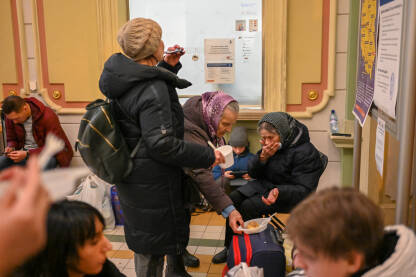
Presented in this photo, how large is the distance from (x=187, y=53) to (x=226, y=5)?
671 mm

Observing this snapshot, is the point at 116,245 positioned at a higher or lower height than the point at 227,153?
lower

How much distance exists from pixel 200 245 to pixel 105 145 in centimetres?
185

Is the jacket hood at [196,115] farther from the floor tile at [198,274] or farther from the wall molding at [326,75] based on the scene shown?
the wall molding at [326,75]

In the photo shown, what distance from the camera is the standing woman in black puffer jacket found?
2.04 m

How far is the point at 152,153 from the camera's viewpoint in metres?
2.09

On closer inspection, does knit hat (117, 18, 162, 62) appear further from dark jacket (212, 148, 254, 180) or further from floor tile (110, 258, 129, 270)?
dark jacket (212, 148, 254, 180)

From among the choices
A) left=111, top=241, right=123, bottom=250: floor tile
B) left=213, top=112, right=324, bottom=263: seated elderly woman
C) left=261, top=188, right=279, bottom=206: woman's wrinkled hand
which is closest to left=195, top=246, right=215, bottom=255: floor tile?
left=213, top=112, right=324, bottom=263: seated elderly woman

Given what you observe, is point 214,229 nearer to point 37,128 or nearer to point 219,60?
point 219,60

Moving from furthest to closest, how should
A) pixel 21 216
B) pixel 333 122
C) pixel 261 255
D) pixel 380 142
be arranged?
1. pixel 333 122
2. pixel 261 255
3. pixel 380 142
4. pixel 21 216

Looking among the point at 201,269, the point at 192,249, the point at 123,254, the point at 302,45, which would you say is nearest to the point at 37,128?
the point at 123,254

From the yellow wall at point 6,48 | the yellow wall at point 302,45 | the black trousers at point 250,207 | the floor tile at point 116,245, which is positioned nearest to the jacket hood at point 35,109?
the yellow wall at point 6,48

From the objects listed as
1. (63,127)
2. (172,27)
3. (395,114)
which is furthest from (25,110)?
(395,114)

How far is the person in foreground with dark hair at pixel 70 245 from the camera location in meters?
1.39

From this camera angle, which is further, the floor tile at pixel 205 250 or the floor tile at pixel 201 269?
the floor tile at pixel 205 250
